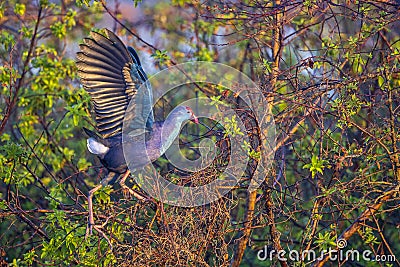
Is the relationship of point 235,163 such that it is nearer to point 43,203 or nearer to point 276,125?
point 276,125

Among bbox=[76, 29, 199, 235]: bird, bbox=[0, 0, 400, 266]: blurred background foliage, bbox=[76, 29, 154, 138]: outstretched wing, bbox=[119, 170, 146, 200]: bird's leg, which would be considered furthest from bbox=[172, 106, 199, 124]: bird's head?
bbox=[119, 170, 146, 200]: bird's leg

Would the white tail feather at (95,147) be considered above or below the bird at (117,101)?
below

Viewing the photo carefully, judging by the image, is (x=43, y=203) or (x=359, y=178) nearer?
(x=359, y=178)

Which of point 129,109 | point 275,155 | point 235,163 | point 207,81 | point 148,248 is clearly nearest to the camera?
point 148,248

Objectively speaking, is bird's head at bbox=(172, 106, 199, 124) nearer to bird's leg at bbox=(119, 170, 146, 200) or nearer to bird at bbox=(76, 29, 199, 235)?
bird at bbox=(76, 29, 199, 235)

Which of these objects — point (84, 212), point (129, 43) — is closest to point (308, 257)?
point (84, 212)

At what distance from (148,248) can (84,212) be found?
2.54ft

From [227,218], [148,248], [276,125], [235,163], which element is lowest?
[148,248]

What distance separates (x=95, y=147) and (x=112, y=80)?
21.1 inches

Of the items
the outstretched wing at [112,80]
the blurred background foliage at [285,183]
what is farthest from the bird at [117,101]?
the blurred background foliage at [285,183]

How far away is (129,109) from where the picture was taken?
5543mm

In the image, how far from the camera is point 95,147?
550cm

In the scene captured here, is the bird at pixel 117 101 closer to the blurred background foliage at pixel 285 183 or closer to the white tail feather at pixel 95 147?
the white tail feather at pixel 95 147

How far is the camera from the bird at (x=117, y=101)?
5430 millimetres
